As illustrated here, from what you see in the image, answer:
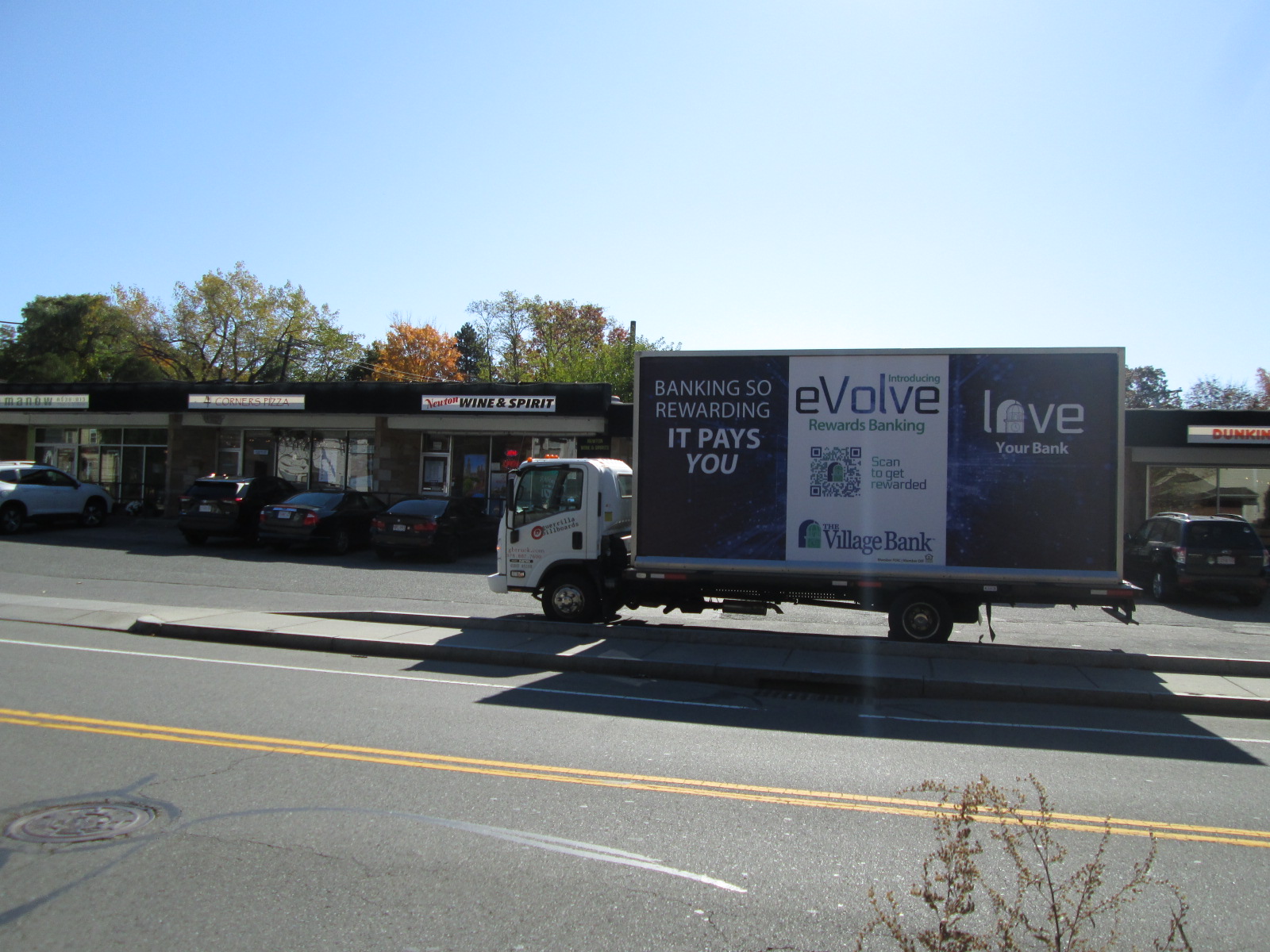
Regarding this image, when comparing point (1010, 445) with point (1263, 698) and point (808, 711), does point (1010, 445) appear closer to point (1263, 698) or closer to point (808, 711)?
point (1263, 698)

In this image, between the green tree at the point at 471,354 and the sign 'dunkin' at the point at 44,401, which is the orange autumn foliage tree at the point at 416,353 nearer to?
the green tree at the point at 471,354

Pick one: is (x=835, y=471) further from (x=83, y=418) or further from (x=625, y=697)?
(x=83, y=418)

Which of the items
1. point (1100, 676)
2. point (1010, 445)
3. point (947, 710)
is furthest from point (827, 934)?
point (1010, 445)

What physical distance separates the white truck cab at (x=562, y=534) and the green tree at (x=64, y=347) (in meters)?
55.6

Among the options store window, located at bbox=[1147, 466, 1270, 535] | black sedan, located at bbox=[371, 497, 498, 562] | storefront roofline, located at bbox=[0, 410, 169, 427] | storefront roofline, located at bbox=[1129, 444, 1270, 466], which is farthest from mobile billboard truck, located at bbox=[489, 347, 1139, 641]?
storefront roofline, located at bbox=[0, 410, 169, 427]

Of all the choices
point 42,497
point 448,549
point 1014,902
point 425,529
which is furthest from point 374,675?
point 42,497

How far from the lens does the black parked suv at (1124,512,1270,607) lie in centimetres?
1666

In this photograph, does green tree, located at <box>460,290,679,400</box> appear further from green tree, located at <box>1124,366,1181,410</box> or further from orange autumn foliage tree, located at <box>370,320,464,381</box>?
green tree, located at <box>1124,366,1181,410</box>

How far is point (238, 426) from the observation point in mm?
29000

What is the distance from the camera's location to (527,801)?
555 cm

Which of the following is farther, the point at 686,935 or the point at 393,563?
the point at 393,563

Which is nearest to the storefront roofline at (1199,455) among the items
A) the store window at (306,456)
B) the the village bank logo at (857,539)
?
the the village bank logo at (857,539)

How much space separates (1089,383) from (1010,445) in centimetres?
117

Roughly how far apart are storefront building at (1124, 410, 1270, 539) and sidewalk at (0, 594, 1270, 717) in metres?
13.2
